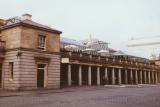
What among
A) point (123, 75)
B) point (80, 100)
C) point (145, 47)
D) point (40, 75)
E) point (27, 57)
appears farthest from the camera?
point (145, 47)

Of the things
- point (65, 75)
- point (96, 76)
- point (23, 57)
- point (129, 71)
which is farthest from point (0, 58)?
Result: point (129, 71)

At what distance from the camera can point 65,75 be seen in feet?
124

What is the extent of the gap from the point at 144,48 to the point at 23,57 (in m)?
66.2

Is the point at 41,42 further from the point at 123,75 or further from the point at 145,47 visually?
the point at 145,47

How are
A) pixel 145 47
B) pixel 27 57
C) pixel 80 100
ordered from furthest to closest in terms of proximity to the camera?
pixel 145 47, pixel 27 57, pixel 80 100

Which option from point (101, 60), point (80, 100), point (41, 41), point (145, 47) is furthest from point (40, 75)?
point (145, 47)

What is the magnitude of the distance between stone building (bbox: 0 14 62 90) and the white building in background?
52.7 metres

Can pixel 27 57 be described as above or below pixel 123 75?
above

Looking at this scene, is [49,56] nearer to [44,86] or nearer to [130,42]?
[44,86]

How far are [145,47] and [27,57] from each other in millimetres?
64162

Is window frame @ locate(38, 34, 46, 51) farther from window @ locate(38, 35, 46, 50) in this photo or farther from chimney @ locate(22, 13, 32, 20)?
chimney @ locate(22, 13, 32, 20)

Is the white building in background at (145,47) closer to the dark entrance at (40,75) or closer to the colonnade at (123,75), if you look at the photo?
the colonnade at (123,75)

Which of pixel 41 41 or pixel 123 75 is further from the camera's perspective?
pixel 123 75

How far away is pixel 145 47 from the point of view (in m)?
83.7
